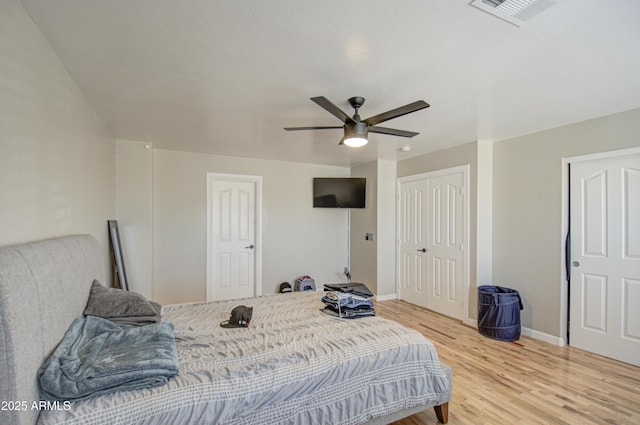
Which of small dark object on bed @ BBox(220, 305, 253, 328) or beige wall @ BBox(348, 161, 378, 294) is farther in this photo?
beige wall @ BBox(348, 161, 378, 294)

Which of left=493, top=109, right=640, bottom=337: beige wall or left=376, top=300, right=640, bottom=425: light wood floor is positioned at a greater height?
left=493, top=109, right=640, bottom=337: beige wall

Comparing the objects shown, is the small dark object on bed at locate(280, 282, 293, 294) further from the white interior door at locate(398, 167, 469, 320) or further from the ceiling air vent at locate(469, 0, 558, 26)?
the ceiling air vent at locate(469, 0, 558, 26)

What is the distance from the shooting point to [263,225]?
5211mm

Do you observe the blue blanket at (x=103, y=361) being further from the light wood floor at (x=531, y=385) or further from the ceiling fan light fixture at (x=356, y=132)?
the ceiling fan light fixture at (x=356, y=132)

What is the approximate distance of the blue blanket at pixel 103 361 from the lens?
1.28 m

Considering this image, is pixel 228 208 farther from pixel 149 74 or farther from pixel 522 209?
pixel 522 209

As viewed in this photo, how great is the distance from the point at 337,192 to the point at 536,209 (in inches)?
117

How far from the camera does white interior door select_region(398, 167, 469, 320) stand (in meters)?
4.14

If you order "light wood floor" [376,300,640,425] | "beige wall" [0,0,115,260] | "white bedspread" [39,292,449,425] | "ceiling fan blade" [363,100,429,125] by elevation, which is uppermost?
"ceiling fan blade" [363,100,429,125]

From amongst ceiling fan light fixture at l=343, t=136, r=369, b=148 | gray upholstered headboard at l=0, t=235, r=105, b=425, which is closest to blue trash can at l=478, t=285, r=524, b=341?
ceiling fan light fixture at l=343, t=136, r=369, b=148

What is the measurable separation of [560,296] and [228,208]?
458cm

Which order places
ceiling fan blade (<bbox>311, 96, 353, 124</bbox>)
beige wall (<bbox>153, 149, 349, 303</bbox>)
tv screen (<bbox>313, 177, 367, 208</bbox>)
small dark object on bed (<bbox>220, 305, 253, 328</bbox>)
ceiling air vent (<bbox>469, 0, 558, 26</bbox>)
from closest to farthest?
1. ceiling air vent (<bbox>469, 0, 558, 26</bbox>)
2. ceiling fan blade (<bbox>311, 96, 353, 124</bbox>)
3. small dark object on bed (<bbox>220, 305, 253, 328</bbox>)
4. beige wall (<bbox>153, 149, 349, 303</bbox>)
5. tv screen (<bbox>313, 177, 367, 208</bbox>)

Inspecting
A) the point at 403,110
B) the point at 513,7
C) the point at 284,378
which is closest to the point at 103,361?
the point at 284,378

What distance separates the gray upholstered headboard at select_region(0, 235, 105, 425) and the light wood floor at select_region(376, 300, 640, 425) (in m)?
2.06
